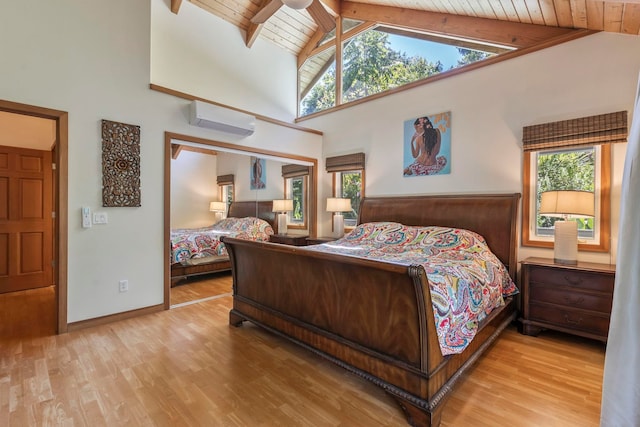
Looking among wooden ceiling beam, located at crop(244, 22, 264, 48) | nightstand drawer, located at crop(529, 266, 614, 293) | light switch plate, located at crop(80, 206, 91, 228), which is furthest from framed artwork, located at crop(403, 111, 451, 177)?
light switch plate, located at crop(80, 206, 91, 228)

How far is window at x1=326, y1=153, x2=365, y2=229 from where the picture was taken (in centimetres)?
466

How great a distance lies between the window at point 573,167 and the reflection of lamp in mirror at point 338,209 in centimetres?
231

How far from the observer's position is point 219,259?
4.27 m

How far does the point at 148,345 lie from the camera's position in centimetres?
257

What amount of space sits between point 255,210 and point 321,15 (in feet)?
9.02

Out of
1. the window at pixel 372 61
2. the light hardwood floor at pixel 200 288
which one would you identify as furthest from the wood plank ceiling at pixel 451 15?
the light hardwood floor at pixel 200 288

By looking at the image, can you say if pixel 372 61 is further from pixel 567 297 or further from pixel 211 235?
pixel 567 297

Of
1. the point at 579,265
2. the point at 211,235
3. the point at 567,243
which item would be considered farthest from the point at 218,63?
the point at 579,265

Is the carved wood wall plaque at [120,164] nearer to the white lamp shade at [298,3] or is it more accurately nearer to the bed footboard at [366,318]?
the bed footboard at [366,318]

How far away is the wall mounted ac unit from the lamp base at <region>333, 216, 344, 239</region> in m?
1.82

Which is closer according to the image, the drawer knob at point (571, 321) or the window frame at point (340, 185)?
the drawer knob at point (571, 321)

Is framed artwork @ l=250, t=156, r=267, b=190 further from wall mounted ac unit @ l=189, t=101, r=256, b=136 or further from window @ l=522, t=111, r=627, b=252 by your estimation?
window @ l=522, t=111, r=627, b=252

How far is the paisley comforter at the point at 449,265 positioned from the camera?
1.83 m

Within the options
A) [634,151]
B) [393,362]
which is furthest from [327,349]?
[634,151]
